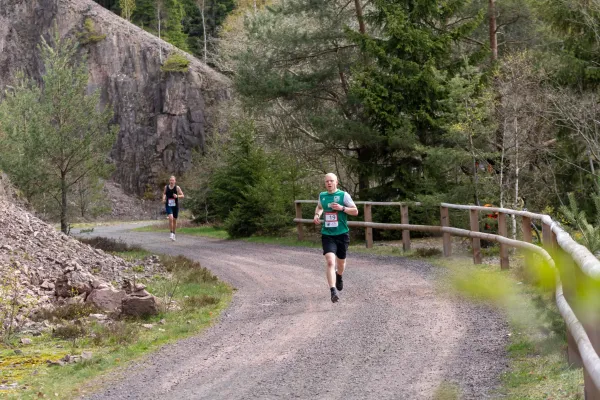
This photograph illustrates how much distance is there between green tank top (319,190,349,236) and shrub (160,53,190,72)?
6009cm

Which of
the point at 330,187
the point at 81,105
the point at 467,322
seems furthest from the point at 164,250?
the point at 467,322

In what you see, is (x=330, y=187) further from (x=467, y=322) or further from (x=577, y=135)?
(x=577, y=135)

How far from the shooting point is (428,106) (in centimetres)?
2306

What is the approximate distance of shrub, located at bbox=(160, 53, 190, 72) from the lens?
230ft

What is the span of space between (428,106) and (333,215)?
1192 centimetres

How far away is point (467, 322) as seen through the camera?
31.0 ft

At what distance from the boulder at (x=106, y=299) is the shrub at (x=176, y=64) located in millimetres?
59585

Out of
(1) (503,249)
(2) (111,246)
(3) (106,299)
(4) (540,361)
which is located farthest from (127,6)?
(4) (540,361)

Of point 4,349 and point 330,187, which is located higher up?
point 330,187

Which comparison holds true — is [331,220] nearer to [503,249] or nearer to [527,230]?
[527,230]

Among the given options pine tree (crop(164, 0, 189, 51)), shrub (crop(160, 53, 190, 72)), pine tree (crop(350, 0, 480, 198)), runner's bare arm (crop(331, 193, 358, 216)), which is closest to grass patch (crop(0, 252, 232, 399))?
runner's bare arm (crop(331, 193, 358, 216))

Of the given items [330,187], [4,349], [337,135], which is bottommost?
[4,349]

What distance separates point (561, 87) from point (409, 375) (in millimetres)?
17822

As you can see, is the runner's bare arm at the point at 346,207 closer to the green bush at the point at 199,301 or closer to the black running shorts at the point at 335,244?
the black running shorts at the point at 335,244
